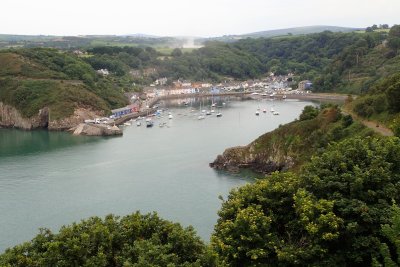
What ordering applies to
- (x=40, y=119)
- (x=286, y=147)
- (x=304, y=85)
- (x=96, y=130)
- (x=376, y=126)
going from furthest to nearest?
(x=304, y=85)
(x=40, y=119)
(x=96, y=130)
(x=286, y=147)
(x=376, y=126)

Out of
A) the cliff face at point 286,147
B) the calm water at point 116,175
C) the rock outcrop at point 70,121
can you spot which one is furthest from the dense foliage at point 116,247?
the rock outcrop at point 70,121

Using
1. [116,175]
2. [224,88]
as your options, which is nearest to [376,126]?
[116,175]

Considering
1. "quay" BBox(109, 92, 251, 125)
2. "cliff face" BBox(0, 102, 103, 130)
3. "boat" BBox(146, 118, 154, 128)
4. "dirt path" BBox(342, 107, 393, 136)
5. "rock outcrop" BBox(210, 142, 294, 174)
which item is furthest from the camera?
"quay" BBox(109, 92, 251, 125)

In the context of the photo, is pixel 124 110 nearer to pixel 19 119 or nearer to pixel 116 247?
pixel 19 119

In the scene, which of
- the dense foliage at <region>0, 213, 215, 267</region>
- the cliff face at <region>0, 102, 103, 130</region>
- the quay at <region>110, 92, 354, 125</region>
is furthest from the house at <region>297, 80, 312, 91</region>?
the dense foliage at <region>0, 213, 215, 267</region>

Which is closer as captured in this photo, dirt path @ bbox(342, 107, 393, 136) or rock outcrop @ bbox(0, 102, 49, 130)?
dirt path @ bbox(342, 107, 393, 136)

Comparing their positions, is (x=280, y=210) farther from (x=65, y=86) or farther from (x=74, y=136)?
(x=65, y=86)

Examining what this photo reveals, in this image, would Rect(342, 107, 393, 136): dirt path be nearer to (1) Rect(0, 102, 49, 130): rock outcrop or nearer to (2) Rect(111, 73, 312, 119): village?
(1) Rect(0, 102, 49, 130): rock outcrop
